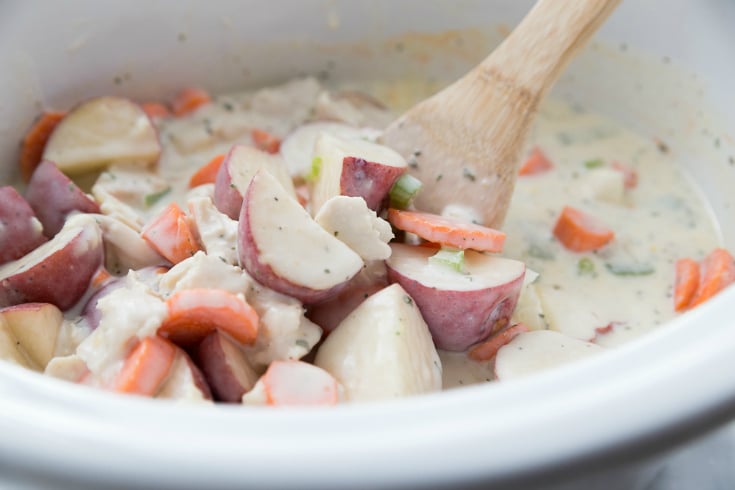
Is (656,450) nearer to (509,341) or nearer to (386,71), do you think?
(509,341)

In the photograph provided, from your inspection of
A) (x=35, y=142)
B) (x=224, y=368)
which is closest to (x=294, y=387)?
(x=224, y=368)

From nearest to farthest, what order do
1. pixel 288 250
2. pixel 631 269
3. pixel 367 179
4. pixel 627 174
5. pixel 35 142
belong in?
Result: pixel 288 250
pixel 367 179
pixel 631 269
pixel 35 142
pixel 627 174

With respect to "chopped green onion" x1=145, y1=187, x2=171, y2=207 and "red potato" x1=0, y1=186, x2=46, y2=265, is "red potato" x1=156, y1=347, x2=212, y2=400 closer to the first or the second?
"red potato" x1=0, y1=186, x2=46, y2=265

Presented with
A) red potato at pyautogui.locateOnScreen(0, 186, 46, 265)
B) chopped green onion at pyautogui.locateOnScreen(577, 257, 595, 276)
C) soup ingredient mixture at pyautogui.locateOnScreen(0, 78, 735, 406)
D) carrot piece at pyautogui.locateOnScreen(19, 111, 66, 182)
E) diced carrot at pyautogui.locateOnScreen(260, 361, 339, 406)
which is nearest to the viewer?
diced carrot at pyautogui.locateOnScreen(260, 361, 339, 406)

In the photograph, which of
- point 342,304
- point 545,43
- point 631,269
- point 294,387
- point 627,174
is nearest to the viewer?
point 294,387

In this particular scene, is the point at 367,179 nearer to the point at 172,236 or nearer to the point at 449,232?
the point at 449,232

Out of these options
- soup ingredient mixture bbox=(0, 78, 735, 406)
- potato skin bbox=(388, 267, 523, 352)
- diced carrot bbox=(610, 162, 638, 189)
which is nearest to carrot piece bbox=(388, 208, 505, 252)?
soup ingredient mixture bbox=(0, 78, 735, 406)

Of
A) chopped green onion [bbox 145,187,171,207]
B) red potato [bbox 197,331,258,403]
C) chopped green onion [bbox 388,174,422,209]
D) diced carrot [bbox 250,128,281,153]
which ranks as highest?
chopped green onion [bbox 388,174,422,209]
